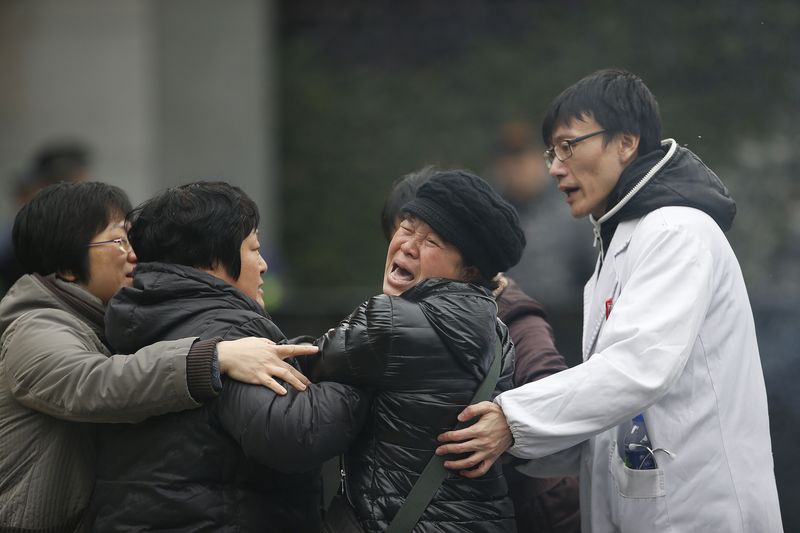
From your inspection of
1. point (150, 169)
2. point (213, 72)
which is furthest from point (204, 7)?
point (150, 169)

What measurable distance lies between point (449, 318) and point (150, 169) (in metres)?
7.77

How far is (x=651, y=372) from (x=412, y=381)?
0.71 metres

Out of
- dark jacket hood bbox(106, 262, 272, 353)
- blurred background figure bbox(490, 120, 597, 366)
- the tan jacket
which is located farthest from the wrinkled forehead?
blurred background figure bbox(490, 120, 597, 366)

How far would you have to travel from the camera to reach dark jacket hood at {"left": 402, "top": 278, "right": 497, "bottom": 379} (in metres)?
3.11

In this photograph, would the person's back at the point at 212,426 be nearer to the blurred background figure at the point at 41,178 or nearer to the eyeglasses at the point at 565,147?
the eyeglasses at the point at 565,147

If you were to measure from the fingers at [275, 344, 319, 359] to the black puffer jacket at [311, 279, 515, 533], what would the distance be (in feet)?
0.10

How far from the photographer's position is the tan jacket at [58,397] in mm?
3148

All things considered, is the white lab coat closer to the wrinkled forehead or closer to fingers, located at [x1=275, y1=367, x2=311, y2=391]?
the wrinkled forehead

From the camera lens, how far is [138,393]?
3.14 meters

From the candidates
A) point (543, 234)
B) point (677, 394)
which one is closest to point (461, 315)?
point (677, 394)

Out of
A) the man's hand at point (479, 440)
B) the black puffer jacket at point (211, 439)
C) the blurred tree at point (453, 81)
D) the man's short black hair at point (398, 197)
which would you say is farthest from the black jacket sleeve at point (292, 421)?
the blurred tree at point (453, 81)

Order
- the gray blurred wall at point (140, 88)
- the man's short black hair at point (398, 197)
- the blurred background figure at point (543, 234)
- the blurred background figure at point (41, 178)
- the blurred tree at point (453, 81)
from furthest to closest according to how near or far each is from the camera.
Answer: the gray blurred wall at point (140, 88) < the blurred tree at point (453, 81) < the blurred background figure at point (543, 234) < the blurred background figure at point (41, 178) < the man's short black hair at point (398, 197)

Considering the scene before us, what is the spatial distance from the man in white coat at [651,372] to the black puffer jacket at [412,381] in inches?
3.3

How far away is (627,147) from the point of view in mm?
3656
